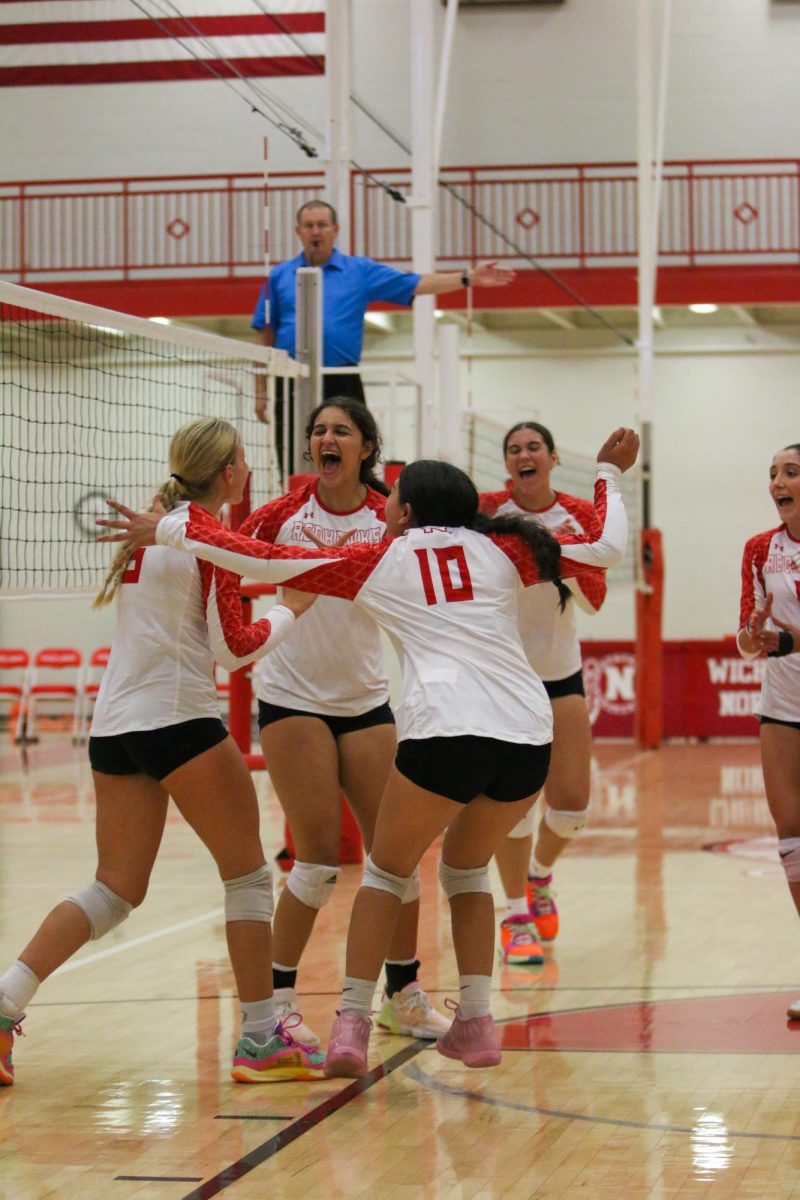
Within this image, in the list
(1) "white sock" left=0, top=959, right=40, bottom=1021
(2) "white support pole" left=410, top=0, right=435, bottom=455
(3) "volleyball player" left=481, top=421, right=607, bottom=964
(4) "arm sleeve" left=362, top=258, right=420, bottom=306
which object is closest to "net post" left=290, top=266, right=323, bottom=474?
(4) "arm sleeve" left=362, top=258, right=420, bottom=306

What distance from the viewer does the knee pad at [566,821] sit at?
21.6 feet

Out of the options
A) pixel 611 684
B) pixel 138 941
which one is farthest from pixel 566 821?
pixel 611 684

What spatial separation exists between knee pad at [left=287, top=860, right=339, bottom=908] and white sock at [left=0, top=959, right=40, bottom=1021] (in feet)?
2.56

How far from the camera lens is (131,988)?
6074mm

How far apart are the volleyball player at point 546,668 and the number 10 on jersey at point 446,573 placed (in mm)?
1926

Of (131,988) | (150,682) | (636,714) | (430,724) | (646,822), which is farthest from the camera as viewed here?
(636,714)

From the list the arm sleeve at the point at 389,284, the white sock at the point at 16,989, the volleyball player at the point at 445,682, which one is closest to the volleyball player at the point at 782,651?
the volleyball player at the point at 445,682

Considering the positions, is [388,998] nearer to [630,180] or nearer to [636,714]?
[636,714]

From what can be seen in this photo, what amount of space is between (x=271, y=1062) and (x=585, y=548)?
1685 mm

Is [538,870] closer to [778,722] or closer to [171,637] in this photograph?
[778,722]

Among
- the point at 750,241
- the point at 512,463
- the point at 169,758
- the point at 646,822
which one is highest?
the point at 750,241

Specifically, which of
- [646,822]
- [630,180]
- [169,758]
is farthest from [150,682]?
[630,180]

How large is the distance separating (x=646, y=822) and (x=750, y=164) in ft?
37.2

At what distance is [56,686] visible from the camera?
1972 cm
